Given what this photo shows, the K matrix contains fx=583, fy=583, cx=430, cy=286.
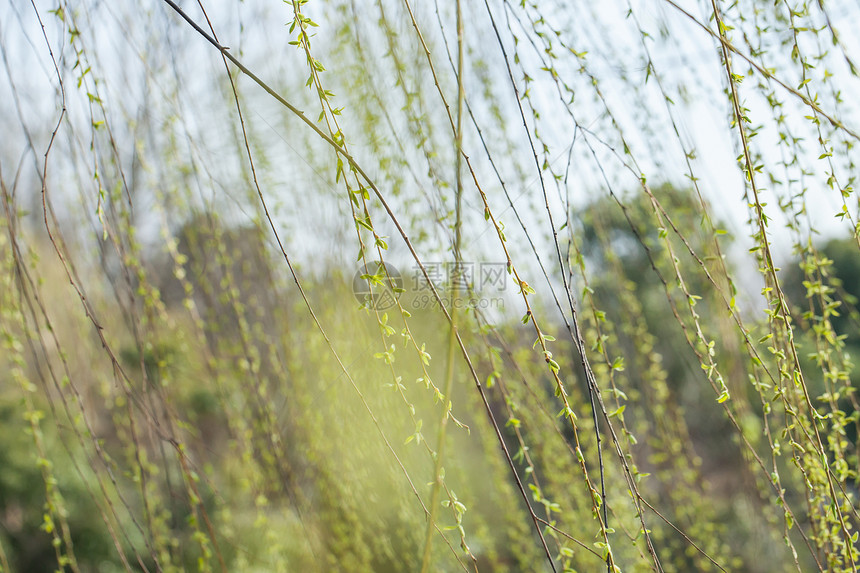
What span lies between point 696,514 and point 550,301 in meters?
0.64

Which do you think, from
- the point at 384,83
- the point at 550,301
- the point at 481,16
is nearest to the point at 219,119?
the point at 384,83

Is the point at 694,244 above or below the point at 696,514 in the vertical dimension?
above

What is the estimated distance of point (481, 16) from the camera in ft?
4.05

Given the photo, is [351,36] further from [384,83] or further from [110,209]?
[110,209]

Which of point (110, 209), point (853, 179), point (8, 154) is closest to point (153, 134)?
point (110, 209)

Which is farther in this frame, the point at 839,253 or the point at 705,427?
the point at 705,427

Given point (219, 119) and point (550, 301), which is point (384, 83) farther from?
point (550, 301)

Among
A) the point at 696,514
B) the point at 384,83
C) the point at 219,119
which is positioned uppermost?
the point at 219,119

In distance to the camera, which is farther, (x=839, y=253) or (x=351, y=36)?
(x=839, y=253)

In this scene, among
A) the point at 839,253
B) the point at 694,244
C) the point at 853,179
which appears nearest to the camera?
the point at 853,179

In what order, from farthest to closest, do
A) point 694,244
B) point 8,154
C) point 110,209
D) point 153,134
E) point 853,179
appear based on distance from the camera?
point 8,154
point 694,244
point 153,134
point 110,209
point 853,179

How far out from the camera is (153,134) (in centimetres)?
144

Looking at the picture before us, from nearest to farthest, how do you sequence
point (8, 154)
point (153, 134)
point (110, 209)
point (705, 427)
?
1. point (110, 209)
2. point (153, 134)
3. point (8, 154)
4. point (705, 427)

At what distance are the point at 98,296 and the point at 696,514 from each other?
1647 millimetres
